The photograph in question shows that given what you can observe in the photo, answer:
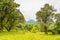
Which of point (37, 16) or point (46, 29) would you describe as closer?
point (46, 29)

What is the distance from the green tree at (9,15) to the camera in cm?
4131

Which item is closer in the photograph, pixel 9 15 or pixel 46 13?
pixel 9 15

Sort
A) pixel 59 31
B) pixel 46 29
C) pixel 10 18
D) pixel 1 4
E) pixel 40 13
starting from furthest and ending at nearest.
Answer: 1. pixel 40 13
2. pixel 10 18
3. pixel 1 4
4. pixel 46 29
5. pixel 59 31

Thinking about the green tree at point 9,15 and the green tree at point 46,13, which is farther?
the green tree at point 46,13

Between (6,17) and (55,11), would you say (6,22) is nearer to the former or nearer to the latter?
(6,17)

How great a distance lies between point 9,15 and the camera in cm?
4188

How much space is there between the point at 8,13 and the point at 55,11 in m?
27.4

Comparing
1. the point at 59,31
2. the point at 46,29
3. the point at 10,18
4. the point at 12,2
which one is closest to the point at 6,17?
the point at 10,18

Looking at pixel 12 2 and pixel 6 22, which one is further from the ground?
pixel 12 2

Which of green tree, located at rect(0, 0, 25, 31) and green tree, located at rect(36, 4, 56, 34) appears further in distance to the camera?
green tree, located at rect(36, 4, 56, 34)

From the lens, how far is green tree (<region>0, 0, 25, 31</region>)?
4131 centimetres

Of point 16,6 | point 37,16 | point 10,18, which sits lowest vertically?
point 37,16

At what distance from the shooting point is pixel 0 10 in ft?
131

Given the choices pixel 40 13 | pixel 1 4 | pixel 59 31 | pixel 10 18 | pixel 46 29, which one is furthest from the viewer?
pixel 40 13
